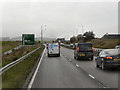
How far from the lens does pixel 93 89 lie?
829cm

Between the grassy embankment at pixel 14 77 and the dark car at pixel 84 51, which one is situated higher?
the dark car at pixel 84 51

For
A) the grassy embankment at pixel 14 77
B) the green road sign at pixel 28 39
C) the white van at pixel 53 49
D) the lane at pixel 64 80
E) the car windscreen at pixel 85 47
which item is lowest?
the lane at pixel 64 80

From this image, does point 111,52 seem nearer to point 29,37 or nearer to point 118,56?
point 118,56

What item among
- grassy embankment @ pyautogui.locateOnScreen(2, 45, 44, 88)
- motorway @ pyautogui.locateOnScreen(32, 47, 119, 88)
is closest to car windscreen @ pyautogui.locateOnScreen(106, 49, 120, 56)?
motorway @ pyautogui.locateOnScreen(32, 47, 119, 88)

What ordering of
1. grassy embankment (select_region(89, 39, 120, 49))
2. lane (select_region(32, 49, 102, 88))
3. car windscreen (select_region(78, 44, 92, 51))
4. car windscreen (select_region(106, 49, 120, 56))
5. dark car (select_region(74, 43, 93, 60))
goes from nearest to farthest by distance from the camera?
1. lane (select_region(32, 49, 102, 88))
2. car windscreen (select_region(106, 49, 120, 56))
3. dark car (select_region(74, 43, 93, 60))
4. car windscreen (select_region(78, 44, 92, 51))
5. grassy embankment (select_region(89, 39, 120, 49))

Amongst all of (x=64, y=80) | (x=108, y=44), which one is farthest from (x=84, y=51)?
(x=108, y=44)

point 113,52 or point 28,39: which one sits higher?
point 28,39

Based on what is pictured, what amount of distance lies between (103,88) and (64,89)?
5.28 ft

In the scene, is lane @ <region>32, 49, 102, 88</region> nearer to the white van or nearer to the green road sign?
the white van

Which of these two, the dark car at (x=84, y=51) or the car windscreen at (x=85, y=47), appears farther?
the car windscreen at (x=85, y=47)

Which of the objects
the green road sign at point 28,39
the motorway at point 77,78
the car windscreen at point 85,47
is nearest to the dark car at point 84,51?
the car windscreen at point 85,47

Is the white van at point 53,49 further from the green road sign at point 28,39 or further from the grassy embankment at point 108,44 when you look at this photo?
the grassy embankment at point 108,44

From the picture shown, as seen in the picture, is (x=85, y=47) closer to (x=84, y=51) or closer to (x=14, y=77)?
(x=84, y=51)

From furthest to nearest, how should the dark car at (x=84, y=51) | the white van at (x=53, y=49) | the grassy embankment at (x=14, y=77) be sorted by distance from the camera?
the white van at (x=53, y=49) → the dark car at (x=84, y=51) → the grassy embankment at (x=14, y=77)
